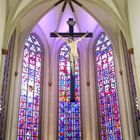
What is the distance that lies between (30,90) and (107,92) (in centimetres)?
364

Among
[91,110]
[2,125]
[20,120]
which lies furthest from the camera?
[91,110]

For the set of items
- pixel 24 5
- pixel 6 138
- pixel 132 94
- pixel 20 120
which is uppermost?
pixel 24 5

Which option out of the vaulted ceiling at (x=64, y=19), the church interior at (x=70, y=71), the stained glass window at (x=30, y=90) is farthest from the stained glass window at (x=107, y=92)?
the stained glass window at (x=30, y=90)

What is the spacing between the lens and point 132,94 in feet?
40.3

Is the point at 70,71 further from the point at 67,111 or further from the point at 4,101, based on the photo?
the point at 67,111

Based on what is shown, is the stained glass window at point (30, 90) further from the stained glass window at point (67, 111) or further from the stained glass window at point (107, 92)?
A: the stained glass window at point (107, 92)

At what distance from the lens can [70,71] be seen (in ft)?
38.4

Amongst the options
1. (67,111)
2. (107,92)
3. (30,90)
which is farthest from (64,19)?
(67,111)

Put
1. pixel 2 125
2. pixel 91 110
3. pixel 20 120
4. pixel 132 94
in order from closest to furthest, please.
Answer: pixel 2 125, pixel 132 94, pixel 20 120, pixel 91 110

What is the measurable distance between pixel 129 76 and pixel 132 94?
86 cm

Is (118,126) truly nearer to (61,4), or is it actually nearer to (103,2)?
(103,2)

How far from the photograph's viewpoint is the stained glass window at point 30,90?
518 inches

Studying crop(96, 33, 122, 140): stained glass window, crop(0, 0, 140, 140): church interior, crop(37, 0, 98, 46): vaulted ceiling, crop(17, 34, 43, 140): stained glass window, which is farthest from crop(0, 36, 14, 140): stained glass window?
crop(96, 33, 122, 140): stained glass window

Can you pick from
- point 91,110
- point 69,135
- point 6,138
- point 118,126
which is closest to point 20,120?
point 6,138
